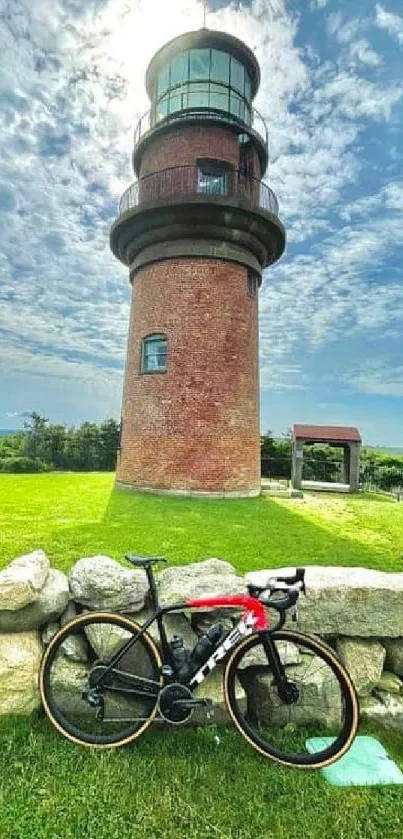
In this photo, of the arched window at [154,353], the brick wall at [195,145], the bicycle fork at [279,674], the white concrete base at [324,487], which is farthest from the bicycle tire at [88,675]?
the white concrete base at [324,487]

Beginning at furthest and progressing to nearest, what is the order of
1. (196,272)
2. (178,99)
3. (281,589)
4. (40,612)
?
(178,99)
(196,272)
(40,612)
(281,589)

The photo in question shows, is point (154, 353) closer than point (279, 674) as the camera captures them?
No

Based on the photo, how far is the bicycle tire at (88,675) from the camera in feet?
9.99

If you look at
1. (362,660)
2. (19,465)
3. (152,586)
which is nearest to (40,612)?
(152,586)

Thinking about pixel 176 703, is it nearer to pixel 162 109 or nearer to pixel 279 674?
pixel 279 674

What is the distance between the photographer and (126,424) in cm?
1467

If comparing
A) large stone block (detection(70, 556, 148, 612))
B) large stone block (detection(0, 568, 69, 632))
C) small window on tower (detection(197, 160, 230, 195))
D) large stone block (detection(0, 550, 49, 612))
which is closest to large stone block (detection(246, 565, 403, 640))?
large stone block (detection(70, 556, 148, 612))

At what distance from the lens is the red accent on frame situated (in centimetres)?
306

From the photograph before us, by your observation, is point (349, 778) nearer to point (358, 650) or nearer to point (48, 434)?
point (358, 650)

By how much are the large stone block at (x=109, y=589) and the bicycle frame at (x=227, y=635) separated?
21cm

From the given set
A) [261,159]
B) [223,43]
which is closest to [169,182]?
[261,159]

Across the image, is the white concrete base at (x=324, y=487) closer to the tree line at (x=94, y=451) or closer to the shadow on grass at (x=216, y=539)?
the tree line at (x=94, y=451)

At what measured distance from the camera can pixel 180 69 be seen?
1483 centimetres

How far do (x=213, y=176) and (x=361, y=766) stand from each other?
14490mm
